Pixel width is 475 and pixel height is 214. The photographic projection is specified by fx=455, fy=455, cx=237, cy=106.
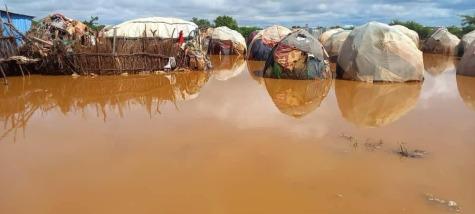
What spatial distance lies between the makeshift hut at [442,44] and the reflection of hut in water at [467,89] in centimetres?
1071

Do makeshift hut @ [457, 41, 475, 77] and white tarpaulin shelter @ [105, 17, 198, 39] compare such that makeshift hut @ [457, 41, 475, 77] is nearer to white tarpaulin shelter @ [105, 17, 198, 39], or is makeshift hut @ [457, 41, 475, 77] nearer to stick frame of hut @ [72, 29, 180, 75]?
stick frame of hut @ [72, 29, 180, 75]

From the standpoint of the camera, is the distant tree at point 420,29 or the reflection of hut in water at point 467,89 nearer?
the reflection of hut in water at point 467,89

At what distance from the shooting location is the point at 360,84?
450 inches

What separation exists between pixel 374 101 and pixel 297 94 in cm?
166

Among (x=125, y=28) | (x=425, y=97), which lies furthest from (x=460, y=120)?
(x=125, y=28)

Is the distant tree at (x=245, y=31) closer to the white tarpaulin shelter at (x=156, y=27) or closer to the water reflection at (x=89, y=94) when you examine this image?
the white tarpaulin shelter at (x=156, y=27)

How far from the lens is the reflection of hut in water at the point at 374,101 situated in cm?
746

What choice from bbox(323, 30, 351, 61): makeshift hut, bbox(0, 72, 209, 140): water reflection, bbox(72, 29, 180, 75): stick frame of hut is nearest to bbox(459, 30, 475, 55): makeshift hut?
bbox(323, 30, 351, 61): makeshift hut

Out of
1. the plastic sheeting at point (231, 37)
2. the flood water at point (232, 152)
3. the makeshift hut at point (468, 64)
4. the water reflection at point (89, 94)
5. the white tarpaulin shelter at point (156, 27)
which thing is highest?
the white tarpaulin shelter at point (156, 27)

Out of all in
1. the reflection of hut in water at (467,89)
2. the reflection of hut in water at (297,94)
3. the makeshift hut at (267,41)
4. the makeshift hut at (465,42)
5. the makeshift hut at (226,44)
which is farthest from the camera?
the makeshift hut at (226,44)

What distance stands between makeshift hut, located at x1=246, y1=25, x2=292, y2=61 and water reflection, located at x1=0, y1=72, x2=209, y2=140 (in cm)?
680

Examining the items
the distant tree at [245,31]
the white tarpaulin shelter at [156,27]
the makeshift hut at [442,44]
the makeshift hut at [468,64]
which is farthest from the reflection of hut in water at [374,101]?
the distant tree at [245,31]

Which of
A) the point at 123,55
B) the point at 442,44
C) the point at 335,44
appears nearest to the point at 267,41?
the point at 335,44

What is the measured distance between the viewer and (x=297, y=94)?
9.90 meters
